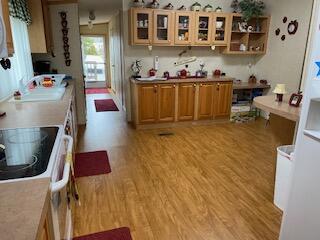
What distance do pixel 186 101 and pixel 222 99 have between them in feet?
2.37

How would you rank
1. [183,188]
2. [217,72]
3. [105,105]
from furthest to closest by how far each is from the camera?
[105,105]
[217,72]
[183,188]

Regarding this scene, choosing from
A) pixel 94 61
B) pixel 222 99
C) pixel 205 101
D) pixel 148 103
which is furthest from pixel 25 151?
pixel 94 61

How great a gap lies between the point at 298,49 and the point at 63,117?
3.93 meters

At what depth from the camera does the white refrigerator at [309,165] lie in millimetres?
1282

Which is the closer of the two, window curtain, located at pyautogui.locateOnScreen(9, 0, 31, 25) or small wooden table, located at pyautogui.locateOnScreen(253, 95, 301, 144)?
small wooden table, located at pyautogui.locateOnScreen(253, 95, 301, 144)

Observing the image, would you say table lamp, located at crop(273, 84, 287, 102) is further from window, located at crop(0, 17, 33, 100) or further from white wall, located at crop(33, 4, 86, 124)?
white wall, located at crop(33, 4, 86, 124)

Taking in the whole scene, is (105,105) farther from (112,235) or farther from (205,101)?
(112,235)

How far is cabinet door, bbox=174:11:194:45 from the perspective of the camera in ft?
13.7

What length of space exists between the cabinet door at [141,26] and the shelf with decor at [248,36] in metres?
1.54

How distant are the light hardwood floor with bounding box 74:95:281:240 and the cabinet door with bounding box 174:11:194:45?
167 cm

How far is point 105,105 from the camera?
20.3 ft

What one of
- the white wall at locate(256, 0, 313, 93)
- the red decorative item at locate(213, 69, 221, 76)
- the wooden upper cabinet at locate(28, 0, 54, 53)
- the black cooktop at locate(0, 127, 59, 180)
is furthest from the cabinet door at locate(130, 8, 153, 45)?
the black cooktop at locate(0, 127, 59, 180)

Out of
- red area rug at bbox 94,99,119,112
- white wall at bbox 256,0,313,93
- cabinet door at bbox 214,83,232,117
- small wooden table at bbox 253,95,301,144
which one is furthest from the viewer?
red area rug at bbox 94,99,119,112

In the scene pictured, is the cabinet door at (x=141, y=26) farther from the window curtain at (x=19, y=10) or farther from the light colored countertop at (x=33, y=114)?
the light colored countertop at (x=33, y=114)
